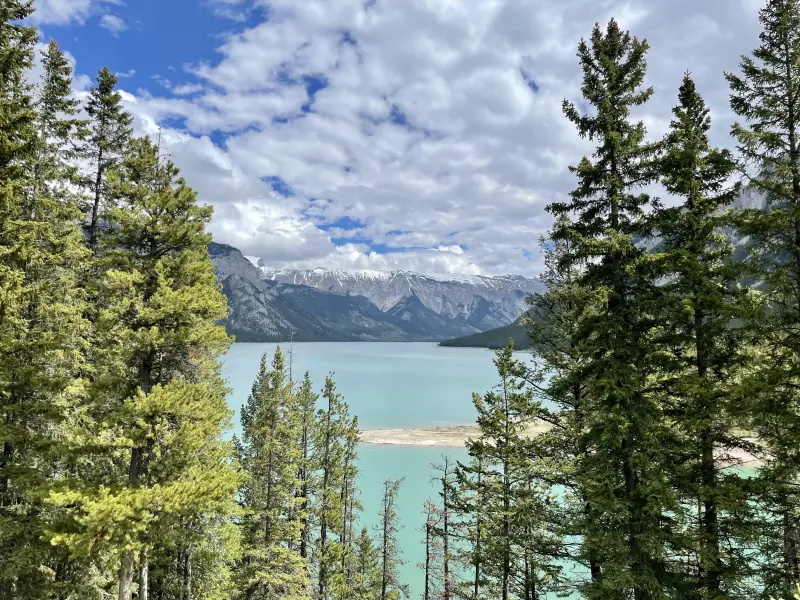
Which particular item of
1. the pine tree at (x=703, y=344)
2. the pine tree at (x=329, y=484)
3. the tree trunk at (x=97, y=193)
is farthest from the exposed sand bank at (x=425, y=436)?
the pine tree at (x=703, y=344)

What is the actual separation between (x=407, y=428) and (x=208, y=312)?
6834cm

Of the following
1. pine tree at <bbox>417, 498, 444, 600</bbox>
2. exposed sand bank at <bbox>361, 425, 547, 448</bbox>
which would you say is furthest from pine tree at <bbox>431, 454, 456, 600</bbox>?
exposed sand bank at <bbox>361, 425, 547, 448</bbox>

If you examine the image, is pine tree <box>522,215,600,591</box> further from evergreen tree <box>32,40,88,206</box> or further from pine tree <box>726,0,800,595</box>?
evergreen tree <box>32,40,88,206</box>

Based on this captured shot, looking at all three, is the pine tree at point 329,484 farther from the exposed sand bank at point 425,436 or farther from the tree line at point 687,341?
the exposed sand bank at point 425,436

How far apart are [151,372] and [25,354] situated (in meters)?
2.92

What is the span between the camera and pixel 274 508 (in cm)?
1831

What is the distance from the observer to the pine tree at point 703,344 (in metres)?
9.22

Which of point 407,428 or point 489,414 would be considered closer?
point 489,414

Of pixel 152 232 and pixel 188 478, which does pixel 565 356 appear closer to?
pixel 188 478

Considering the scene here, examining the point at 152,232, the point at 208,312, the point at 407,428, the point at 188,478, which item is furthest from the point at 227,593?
the point at 407,428

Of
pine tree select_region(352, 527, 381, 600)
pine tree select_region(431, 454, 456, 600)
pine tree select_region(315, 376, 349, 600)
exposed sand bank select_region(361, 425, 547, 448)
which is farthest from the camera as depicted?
exposed sand bank select_region(361, 425, 547, 448)

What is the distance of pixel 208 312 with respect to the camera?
9.94 meters

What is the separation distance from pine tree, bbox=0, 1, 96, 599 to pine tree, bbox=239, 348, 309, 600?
705cm

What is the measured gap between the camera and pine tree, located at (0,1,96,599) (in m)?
9.36
